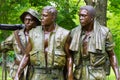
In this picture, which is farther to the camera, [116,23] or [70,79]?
[116,23]

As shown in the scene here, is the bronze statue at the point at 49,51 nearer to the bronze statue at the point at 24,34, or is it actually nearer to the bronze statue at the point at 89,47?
the bronze statue at the point at 89,47

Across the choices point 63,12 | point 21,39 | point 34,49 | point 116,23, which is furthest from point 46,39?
point 116,23

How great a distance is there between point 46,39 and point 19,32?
1.14 meters

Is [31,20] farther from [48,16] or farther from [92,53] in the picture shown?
[92,53]

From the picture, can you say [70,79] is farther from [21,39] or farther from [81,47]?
[21,39]

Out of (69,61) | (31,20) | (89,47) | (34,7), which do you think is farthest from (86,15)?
(34,7)

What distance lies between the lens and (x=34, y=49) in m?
6.15

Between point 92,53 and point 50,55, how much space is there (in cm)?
58

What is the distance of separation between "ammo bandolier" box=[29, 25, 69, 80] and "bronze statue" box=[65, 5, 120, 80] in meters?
0.14

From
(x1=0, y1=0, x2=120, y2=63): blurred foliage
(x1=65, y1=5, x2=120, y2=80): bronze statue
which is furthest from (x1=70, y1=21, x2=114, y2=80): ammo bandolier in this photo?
(x1=0, y1=0, x2=120, y2=63): blurred foliage

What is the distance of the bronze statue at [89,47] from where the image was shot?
20.2 ft

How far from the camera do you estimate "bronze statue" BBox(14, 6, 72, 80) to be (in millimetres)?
6084

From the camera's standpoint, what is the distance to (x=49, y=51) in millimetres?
6098

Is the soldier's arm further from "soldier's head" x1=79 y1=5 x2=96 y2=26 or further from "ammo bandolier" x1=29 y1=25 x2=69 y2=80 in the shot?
"soldier's head" x1=79 y1=5 x2=96 y2=26
